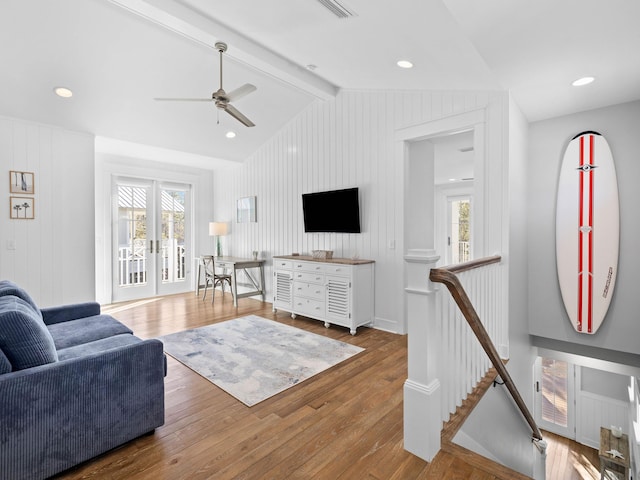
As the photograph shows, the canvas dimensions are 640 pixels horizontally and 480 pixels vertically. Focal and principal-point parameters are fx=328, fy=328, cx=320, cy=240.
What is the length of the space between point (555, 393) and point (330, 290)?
14.0 ft

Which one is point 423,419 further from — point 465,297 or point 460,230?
point 460,230

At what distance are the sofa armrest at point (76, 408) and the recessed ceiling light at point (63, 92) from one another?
3.47m

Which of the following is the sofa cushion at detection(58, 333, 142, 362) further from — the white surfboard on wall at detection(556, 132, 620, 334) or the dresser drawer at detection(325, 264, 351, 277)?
the white surfboard on wall at detection(556, 132, 620, 334)

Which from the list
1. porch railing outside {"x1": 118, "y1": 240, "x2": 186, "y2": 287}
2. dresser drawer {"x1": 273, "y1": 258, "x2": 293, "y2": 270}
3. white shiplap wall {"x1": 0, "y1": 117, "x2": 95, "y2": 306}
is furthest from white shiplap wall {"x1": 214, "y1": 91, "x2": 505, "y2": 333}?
white shiplap wall {"x1": 0, "y1": 117, "x2": 95, "y2": 306}

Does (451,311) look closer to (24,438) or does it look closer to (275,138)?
(24,438)

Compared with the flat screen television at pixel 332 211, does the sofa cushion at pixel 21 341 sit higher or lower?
lower

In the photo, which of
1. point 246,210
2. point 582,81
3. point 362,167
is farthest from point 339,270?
point 582,81

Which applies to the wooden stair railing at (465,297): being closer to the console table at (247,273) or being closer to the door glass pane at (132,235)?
the console table at (247,273)

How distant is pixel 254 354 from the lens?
3402mm

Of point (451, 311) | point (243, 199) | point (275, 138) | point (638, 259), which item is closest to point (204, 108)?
point (275, 138)

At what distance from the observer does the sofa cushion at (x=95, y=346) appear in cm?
213

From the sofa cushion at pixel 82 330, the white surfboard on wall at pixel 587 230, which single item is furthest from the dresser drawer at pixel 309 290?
the white surfboard on wall at pixel 587 230

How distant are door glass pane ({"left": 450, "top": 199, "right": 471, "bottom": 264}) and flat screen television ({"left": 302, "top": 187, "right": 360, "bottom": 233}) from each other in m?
4.22

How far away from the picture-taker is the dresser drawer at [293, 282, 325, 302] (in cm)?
444
